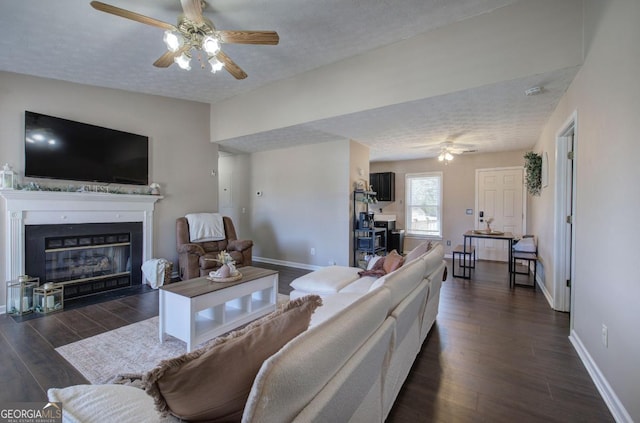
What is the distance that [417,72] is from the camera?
127 inches

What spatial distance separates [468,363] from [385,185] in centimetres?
588

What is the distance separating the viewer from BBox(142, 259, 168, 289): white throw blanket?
420cm

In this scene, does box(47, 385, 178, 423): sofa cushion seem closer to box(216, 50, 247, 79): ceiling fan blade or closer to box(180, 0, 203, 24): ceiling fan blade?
box(180, 0, 203, 24): ceiling fan blade

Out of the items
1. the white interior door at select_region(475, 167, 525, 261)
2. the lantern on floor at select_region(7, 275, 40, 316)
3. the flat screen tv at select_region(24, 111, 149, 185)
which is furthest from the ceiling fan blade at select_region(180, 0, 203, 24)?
the white interior door at select_region(475, 167, 525, 261)

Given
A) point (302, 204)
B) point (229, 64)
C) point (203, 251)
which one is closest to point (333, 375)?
point (229, 64)

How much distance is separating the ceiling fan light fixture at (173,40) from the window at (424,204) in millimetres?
6250

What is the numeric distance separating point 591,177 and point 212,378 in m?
2.96

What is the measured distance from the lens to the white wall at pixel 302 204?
5309 millimetres

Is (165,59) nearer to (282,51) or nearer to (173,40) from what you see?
(173,40)

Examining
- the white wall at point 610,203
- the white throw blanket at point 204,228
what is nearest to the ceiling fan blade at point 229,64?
the white throw blanket at point 204,228

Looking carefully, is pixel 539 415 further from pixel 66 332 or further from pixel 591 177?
pixel 66 332

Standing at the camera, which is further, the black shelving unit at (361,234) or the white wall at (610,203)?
the black shelving unit at (361,234)

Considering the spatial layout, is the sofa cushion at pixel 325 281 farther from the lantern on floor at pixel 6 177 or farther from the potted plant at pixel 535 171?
the potted plant at pixel 535 171

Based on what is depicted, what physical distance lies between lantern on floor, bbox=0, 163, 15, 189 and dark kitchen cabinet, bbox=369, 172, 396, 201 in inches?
271
